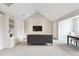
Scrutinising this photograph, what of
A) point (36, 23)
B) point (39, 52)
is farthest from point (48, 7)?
point (36, 23)

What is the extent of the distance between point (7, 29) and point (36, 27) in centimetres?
787

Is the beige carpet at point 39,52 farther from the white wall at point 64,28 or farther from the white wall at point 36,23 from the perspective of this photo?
the white wall at point 36,23

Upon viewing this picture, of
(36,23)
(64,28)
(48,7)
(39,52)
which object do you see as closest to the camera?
(39,52)

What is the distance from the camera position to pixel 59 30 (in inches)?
514

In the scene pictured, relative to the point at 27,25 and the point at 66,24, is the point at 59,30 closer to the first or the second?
the point at 66,24

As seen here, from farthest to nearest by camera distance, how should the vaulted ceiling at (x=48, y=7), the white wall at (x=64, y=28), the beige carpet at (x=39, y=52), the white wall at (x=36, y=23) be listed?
the white wall at (x=36, y=23)
the white wall at (x=64, y=28)
the vaulted ceiling at (x=48, y=7)
the beige carpet at (x=39, y=52)

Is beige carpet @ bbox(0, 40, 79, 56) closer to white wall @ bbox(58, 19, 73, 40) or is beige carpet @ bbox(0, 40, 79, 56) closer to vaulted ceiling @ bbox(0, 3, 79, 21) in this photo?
vaulted ceiling @ bbox(0, 3, 79, 21)

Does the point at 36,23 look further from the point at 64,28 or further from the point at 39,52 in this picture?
the point at 39,52

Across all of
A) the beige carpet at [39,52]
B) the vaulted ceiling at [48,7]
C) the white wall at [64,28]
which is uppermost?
the vaulted ceiling at [48,7]

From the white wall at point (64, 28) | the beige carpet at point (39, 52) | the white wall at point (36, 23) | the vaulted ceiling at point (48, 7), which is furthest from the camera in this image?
the white wall at point (36, 23)

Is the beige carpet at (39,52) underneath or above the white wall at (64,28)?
underneath

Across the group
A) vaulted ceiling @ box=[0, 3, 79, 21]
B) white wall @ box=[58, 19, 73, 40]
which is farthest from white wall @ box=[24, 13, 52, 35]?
vaulted ceiling @ box=[0, 3, 79, 21]

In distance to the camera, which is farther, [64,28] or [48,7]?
[64,28]

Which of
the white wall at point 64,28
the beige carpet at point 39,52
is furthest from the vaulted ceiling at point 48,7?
the white wall at point 64,28
